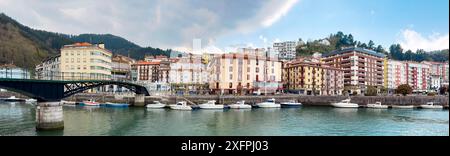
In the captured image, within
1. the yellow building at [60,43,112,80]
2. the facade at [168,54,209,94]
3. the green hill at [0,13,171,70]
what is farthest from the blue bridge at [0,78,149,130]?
the green hill at [0,13,171,70]

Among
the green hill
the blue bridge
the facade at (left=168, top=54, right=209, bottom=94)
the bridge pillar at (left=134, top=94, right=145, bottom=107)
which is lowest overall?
the bridge pillar at (left=134, top=94, right=145, bottom=107)

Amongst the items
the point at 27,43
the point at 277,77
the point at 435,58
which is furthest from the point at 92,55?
the point at 435,58

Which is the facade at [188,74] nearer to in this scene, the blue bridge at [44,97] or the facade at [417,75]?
the blue bridge at [44,97]

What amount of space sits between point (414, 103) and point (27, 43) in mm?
132223

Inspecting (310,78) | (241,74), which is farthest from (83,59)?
(310,78)

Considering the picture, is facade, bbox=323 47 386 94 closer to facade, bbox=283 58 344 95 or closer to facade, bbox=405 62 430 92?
facade, bbox=283 58 344 95

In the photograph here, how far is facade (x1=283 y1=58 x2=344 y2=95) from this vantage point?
70375mm

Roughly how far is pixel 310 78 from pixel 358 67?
1874 centimetres

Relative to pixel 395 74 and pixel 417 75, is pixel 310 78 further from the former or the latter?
pixel 417 75

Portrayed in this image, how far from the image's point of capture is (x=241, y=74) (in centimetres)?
6094

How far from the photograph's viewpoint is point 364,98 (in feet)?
174

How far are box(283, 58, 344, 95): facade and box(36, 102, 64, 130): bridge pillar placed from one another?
57.7 metres
